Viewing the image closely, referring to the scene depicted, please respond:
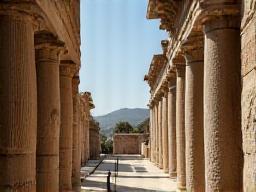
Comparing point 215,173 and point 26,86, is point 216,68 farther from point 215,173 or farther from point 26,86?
point 26,86

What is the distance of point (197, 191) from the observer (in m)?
14.3

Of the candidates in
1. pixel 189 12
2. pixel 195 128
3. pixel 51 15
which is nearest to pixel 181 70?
pixel 195 128

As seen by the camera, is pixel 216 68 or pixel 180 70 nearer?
pixel 216 68

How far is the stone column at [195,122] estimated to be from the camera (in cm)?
1438

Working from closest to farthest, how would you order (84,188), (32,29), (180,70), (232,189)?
(232,189) < (32,29) < (180,70) < (84,188)

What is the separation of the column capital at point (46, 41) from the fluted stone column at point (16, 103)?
3.17 metres

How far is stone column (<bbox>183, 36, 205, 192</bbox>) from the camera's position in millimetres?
14375

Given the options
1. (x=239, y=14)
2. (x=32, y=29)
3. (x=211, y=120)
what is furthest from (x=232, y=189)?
(x=32, y=29)

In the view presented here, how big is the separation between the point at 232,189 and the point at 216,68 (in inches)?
105

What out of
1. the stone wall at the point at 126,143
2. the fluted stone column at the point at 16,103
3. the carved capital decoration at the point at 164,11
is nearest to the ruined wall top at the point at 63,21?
the fluted stone column at the point at 16,103

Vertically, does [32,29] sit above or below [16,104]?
above

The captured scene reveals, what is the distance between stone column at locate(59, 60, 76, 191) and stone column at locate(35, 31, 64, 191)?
295 cm

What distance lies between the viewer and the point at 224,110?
1069 centimetres

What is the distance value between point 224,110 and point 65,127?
852cm
